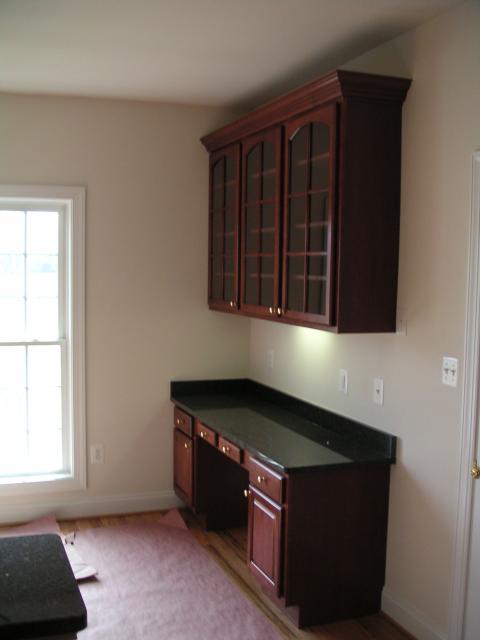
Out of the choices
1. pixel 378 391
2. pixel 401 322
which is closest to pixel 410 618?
pixel 378 391

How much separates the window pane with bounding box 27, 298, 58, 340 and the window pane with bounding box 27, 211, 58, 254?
1.06 feet

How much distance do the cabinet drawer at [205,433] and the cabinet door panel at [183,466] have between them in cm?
18

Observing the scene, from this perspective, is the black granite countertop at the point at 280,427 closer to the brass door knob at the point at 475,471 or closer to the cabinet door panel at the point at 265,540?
the cabinet door panel at the point at 265,540

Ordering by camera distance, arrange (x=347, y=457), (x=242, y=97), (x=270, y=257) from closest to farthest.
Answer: (x=347, y=457), (x=270, y=257), (x=242, y=97)

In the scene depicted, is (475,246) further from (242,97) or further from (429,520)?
(242,97)

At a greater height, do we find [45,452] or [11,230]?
[11,230]

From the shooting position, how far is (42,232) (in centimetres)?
439

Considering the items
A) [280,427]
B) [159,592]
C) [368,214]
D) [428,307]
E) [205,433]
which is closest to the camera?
[428,307]

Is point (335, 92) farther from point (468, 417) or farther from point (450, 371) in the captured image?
point (468, 417)

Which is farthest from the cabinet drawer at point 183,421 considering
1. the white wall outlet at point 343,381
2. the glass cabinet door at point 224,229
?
the white wall outlet at point 343,381

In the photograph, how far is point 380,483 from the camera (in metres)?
3.15

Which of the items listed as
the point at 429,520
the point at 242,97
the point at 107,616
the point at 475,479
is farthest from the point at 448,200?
the point at 107,616

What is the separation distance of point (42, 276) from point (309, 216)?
1.99 metres

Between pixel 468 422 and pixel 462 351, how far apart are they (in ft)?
0.90
